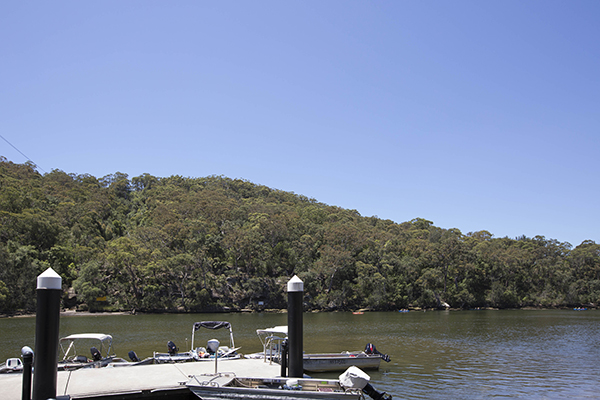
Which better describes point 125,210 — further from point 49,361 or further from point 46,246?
point 49,361

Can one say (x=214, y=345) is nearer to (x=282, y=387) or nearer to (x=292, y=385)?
(x=282, y=387)

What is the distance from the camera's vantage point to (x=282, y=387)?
12.5m

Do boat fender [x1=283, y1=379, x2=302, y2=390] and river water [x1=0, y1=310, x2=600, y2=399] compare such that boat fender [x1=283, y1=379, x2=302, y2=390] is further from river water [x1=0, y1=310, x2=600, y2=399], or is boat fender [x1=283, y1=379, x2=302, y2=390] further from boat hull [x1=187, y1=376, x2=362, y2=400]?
river water [x1=0, y1=310, x2=600, y2=399]

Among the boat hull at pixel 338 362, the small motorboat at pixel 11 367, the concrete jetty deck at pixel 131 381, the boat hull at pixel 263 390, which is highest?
the boat hull at pixel 263 390

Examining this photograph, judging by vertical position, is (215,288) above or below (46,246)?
below

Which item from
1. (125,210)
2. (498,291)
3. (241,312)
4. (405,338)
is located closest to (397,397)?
(405,338)

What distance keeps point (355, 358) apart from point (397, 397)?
4682 millimetres

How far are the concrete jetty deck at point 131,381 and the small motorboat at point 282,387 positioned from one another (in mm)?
884

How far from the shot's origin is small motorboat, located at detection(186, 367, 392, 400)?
37.6 ft

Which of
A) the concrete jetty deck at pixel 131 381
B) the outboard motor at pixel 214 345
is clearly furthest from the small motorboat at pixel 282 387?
the outboard motor at pixel 214 345

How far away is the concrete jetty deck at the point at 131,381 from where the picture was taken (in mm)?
11898

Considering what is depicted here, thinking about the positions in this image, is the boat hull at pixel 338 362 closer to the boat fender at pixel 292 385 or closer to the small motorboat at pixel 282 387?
the small motorboat at pixel 282 387

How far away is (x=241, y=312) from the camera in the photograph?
7369 cm

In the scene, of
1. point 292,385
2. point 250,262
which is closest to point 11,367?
point 292,385
